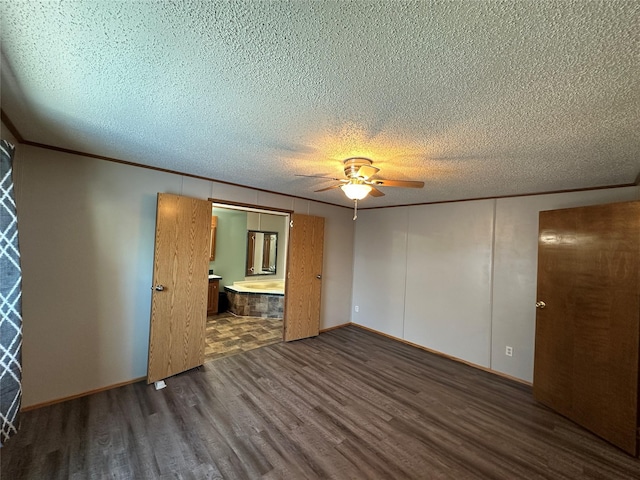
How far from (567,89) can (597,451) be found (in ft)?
9.16

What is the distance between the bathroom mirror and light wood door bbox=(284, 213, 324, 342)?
2200mm

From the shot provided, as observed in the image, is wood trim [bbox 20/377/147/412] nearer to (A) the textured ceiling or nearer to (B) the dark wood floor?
(B) the dark wood floor

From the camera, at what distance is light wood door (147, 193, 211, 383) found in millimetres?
2693

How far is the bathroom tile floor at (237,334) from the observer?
11.9 feet

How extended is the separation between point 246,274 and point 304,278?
89.9 inches

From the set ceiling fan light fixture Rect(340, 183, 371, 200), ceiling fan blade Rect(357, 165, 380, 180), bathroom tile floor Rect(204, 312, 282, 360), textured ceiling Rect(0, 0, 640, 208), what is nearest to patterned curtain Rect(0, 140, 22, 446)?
textured ceiling Rect(0, 0, 640, 208)

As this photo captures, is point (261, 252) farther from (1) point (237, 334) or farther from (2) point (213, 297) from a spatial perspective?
(1) point (237, 334)

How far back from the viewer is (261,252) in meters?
6.11

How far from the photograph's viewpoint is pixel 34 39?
3.28 ft

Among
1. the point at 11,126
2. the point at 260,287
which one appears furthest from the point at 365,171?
the point at 260,287

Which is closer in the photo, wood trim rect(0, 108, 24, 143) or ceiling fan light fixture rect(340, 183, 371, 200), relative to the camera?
wood trim rect(0, 108, 24, 143)

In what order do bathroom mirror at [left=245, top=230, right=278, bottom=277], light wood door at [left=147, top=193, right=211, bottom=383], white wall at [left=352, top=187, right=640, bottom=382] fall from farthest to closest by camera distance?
bathroom mirror at [left=245, top=230, right=278, bottom=277] → white wall at [left=352, top=187, right=640, bottom=382] → light wood door at [left=147, top=193, right=211, bottom=383]

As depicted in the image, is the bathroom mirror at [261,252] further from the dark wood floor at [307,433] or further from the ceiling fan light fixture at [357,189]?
the ceiling fan light fixture at [357,189]

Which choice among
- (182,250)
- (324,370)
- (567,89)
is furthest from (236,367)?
(567,89)
